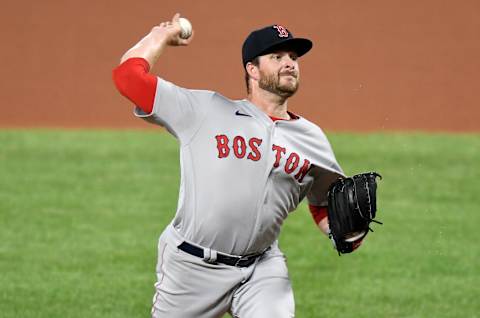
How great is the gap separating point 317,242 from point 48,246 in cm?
249

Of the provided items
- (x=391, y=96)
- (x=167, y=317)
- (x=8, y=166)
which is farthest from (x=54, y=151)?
(x=167, y=317)

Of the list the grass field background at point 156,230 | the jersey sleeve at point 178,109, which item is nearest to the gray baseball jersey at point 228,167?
the jersey sleeve at point 178,109

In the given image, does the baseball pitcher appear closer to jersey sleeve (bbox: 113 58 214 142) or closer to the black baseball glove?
jersey sleeve (bbox: 113 58 214 142)

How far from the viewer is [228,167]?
5340 mm

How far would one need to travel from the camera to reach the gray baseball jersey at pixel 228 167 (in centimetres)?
533

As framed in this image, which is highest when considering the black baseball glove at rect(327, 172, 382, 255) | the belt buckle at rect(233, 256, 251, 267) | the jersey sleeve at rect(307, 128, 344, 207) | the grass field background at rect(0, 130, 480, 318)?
the jersey sleeve at rect(307, 128, 344, 207)

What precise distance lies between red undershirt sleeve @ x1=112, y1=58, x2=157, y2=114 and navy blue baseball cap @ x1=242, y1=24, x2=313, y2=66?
1.95 ft

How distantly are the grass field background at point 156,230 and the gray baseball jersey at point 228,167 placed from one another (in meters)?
2.59

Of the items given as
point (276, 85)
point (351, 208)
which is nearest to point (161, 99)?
point (276, 85)

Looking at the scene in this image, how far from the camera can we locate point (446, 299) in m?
8.40

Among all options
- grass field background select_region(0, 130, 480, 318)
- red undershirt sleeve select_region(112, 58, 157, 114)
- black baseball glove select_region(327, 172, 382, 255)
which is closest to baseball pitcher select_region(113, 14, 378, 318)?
red undershirt sleeve select_region(112, 58, 157, 114)

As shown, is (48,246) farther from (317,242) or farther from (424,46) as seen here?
(424,46)

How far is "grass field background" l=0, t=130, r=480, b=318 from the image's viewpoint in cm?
828

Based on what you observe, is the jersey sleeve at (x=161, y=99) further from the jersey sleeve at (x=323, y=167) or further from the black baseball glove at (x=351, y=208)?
the black baseball glove at (x=351, y=208)
